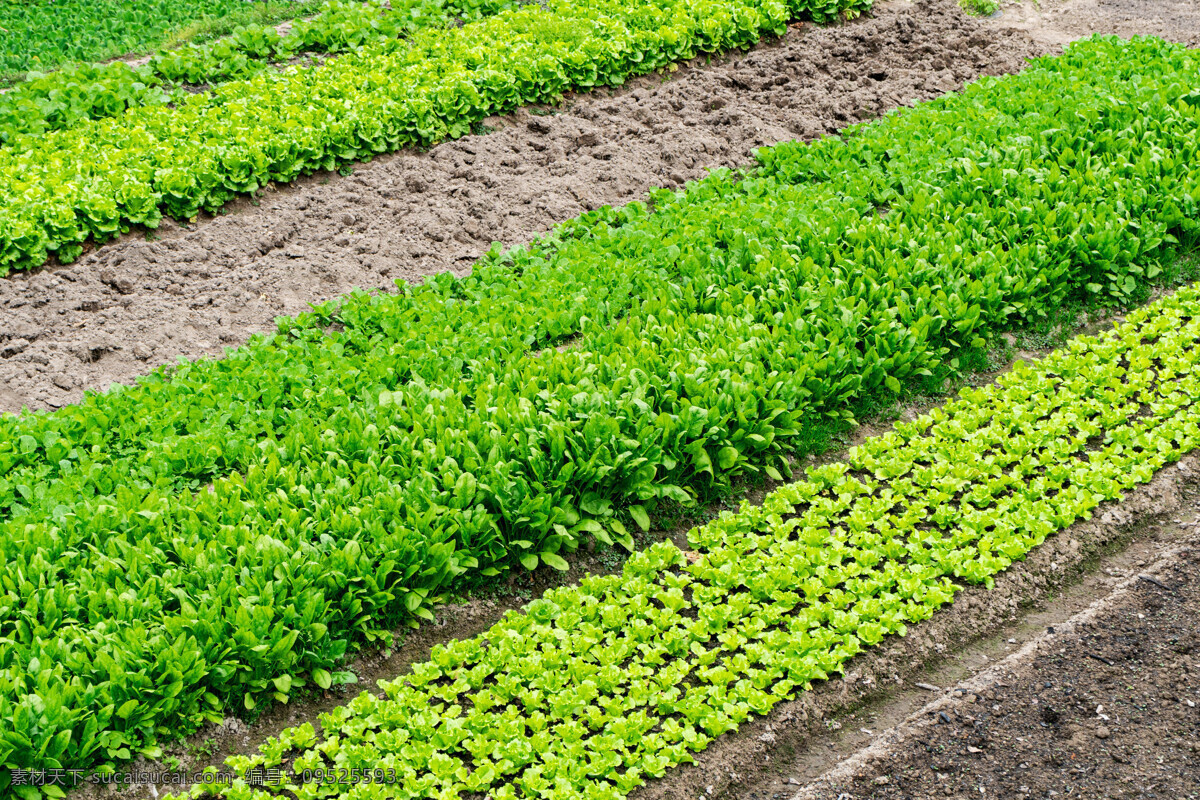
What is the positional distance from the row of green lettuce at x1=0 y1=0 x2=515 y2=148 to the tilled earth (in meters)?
9.21

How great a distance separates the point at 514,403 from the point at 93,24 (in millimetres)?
10802

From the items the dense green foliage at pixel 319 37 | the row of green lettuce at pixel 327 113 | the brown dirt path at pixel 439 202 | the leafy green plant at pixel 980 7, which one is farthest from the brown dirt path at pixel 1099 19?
the dense green foliage at pixel 319 37

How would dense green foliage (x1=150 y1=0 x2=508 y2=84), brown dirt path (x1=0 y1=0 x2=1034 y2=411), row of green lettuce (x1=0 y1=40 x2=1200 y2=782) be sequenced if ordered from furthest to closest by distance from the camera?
dense green foliage (x1=150 y1=0 x2=508 y2=84) → brown dirt path (x1=0 y1=0 x2=1034 y2=411) → row of green lettuce (x1=0 y1=40 x2=1200 y2=782)

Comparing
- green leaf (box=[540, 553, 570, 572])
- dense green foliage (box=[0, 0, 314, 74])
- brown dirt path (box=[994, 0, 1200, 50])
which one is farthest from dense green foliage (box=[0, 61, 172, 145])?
brown dirt path (box=[994, 0, 1200, 50])

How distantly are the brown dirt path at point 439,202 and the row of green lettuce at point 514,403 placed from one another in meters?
0.66

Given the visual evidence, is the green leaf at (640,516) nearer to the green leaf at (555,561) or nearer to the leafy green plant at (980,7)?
the green leaf at (555,561)

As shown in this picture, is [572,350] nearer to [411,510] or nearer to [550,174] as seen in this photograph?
[411,510]

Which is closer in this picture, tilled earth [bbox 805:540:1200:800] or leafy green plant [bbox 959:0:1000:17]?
tilled earth [bbox 805:540:1200:800]

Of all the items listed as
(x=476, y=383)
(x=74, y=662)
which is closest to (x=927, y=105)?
(x=476, y=383)

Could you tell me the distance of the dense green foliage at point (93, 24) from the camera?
11.9 meters

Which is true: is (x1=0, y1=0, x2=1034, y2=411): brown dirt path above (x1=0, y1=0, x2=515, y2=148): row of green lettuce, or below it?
below

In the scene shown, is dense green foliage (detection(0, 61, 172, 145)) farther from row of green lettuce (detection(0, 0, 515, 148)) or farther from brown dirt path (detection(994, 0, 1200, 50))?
brown dirt path (detection(994, 0, 1200, 50))

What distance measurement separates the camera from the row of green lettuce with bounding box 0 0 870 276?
8.34 metres

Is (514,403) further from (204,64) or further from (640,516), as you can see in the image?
(204,64)
